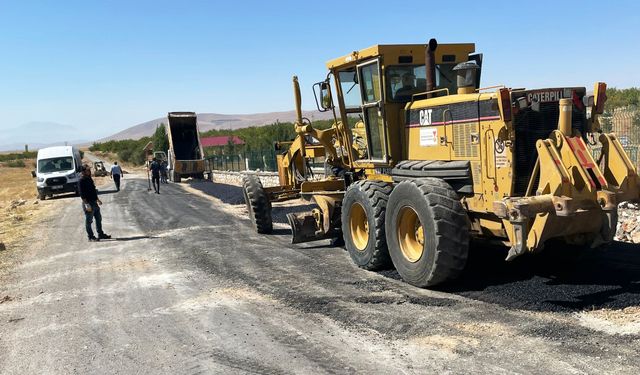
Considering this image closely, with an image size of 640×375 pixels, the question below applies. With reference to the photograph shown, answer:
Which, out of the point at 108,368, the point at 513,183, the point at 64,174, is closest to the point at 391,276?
the point at 513,183

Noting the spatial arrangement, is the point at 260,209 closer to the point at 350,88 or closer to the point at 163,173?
the point at 350,88

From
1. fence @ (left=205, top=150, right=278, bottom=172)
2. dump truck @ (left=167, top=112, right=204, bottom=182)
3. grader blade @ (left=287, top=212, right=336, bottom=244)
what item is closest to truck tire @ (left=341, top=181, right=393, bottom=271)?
grader blade @ (left=287, top=212, right=336, bottom=244)

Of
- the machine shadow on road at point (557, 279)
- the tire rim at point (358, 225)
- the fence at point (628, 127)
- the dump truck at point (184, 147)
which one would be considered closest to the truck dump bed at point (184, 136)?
the dump truck at point (184, 147)

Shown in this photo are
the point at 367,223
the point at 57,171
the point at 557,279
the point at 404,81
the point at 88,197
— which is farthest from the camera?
the point at 57,171

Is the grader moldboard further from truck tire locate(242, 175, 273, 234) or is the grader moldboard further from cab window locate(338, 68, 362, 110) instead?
truck tire locate(242, 175, 273, 234)

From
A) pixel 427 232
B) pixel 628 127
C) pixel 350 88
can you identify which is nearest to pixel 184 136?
pixel 350 88

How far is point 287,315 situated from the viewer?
19.9ft

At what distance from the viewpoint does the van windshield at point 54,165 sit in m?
25.7

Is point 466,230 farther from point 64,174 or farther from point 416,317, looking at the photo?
point 64,174

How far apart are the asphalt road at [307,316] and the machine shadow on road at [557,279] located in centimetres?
2

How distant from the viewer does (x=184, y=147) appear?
33094 mm

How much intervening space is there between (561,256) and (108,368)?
5.48 m

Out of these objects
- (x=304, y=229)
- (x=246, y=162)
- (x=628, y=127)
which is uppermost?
(x=628, y=127)

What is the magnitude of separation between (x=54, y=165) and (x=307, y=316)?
23440 mm
